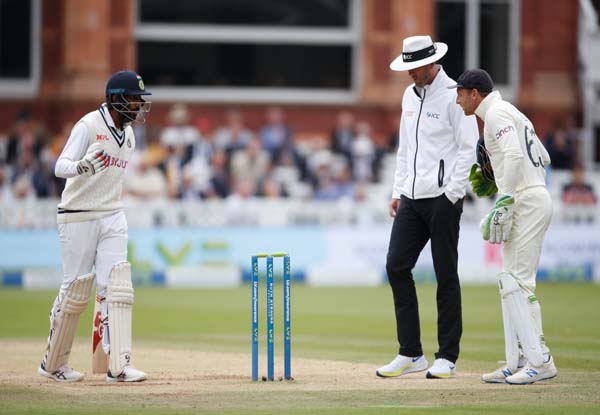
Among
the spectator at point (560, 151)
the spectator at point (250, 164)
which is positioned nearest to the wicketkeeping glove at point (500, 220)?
the spectator at point (250, 164)

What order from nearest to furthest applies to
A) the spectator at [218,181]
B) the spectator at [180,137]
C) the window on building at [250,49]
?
the spectator at [218,181]
the spectator at [180,137]
the window on building at [250,49]

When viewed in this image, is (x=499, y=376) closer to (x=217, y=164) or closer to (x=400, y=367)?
(x=400, y=367)

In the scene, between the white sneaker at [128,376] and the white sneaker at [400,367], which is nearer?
the white sneaker at [128,376]

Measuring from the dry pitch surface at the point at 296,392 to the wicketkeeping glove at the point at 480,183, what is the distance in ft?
4.06

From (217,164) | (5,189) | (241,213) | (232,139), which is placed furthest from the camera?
(232,139)

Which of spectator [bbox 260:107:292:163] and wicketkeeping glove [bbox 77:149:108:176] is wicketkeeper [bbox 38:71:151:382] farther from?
spectator [bbox 260:107:292:163]

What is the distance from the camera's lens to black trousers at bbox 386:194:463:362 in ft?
27.3

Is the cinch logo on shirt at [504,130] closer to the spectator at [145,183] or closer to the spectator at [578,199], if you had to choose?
the spectator at [145,183]

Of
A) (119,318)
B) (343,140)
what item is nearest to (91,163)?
(119,318)

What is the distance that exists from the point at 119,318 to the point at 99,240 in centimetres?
54

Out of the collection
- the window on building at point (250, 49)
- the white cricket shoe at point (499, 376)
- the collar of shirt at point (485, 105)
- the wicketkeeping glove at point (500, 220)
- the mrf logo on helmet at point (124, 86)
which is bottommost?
the white cricket shoe at point (499, 376)

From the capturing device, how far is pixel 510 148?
314 inches

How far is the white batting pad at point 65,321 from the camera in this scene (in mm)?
8289

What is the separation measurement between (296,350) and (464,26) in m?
17.1
